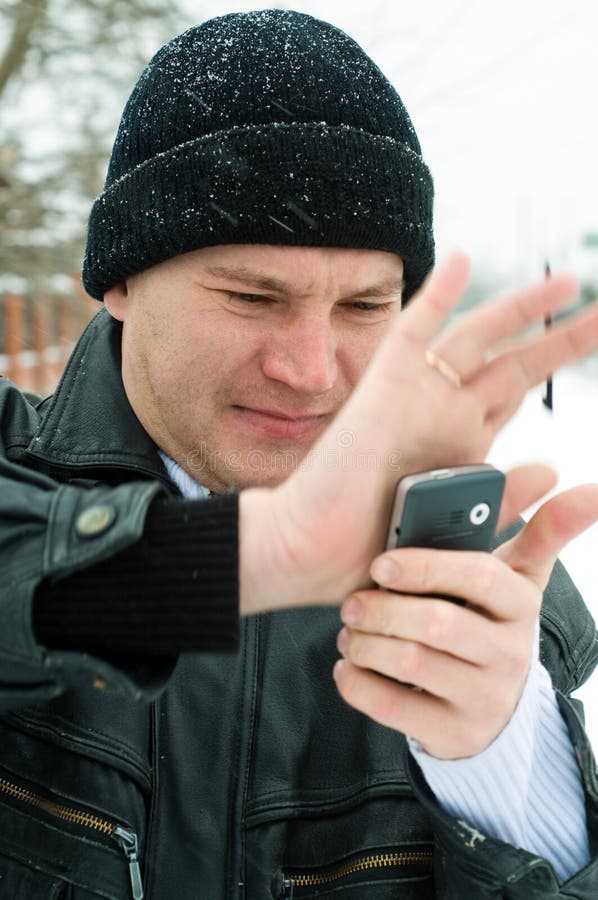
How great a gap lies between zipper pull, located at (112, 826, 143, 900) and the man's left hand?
0.48 m

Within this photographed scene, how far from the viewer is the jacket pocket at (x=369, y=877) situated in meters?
1.34

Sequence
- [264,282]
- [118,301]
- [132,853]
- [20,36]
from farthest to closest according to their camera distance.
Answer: [20,36]
[118,301]
[264,282]
[132,853]

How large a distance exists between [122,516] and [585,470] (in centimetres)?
639

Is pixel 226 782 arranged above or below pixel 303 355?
below

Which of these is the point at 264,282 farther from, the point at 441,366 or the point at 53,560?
the point at 53,560

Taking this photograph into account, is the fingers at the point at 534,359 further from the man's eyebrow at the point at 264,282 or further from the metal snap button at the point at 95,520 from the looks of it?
the man's eyebrow at the point at 264,282

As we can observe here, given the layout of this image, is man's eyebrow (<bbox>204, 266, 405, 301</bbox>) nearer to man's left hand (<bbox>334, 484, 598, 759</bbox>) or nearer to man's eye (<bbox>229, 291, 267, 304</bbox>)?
man's eye (<bbox>229, 291, 267, 304</bbox>)

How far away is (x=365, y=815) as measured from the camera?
1388 millimetres

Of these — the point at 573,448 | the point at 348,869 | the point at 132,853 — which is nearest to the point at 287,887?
the point at 348,869

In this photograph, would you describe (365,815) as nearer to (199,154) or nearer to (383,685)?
(383,685)

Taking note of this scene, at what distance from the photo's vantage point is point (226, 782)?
4.49 ft

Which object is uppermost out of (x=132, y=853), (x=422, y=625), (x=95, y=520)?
(x=95, y=520)

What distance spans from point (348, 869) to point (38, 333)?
307 inches

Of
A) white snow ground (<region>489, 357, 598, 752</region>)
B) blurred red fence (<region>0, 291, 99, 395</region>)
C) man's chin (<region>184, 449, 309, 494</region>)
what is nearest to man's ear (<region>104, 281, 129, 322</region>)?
man's chin (<region>184, 449, 309, 494</region>)
